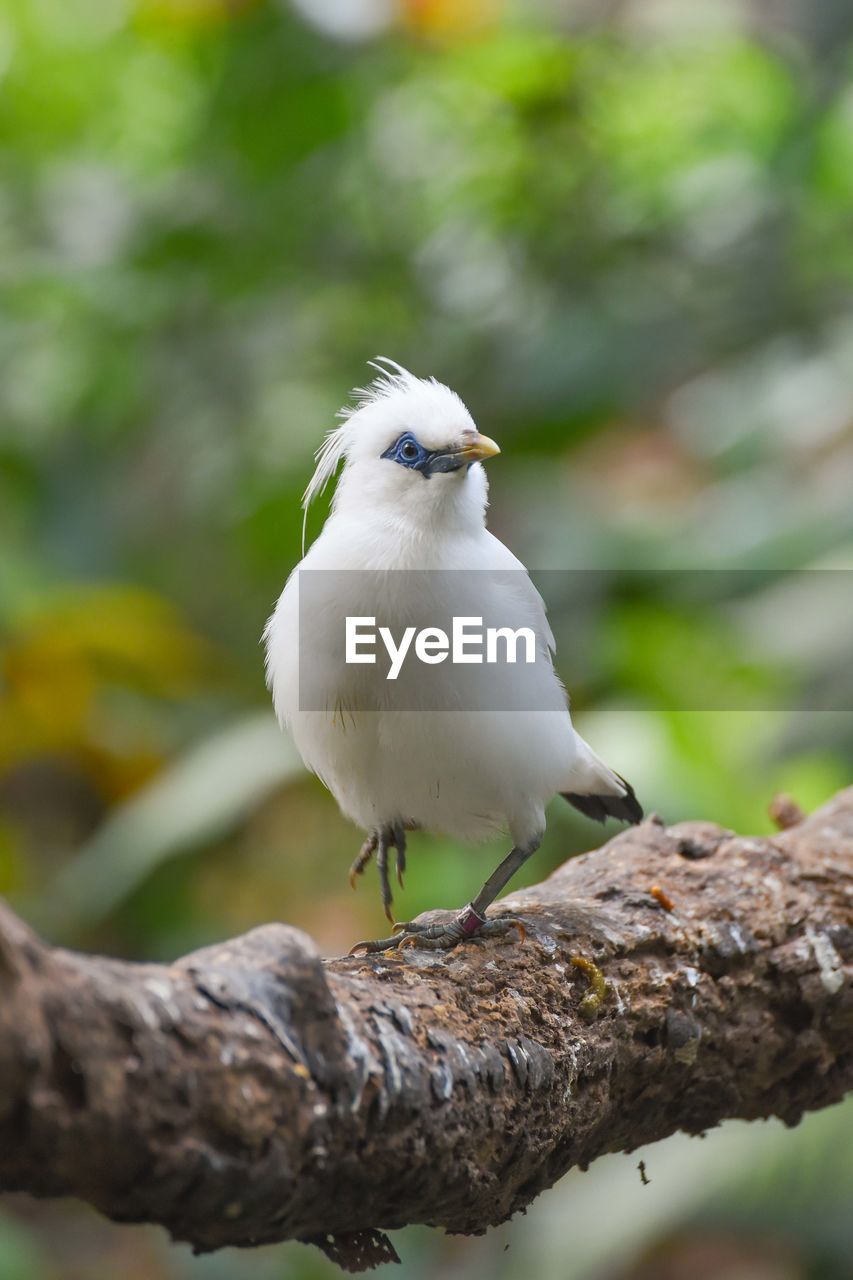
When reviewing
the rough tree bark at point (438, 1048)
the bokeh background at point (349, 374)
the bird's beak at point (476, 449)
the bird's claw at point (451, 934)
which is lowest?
the rough tree bark at point (438, 1048)

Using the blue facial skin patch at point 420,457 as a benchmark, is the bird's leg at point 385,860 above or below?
below

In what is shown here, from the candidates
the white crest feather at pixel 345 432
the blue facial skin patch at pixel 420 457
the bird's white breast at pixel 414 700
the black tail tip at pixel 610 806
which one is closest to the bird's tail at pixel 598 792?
the black tail tip at pixel 610 806

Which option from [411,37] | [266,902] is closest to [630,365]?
[411,37]

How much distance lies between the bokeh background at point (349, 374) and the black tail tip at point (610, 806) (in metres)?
1.51

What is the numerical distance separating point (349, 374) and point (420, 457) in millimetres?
4138

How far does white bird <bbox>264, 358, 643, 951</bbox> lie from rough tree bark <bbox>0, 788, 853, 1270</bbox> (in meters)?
0.28

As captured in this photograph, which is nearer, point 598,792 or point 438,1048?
point 438,1048

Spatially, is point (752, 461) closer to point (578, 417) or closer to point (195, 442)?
point (578, 417)

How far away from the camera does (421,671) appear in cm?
317

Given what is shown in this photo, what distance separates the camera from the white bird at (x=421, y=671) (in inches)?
126

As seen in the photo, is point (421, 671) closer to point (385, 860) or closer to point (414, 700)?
point (414, 700)

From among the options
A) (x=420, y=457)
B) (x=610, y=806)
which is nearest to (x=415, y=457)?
(x=420, y=457)

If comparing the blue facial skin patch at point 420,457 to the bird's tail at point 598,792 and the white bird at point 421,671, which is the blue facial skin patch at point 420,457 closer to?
the white bird at point 421,671

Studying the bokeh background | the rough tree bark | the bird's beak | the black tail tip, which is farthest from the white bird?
the bokeh background
